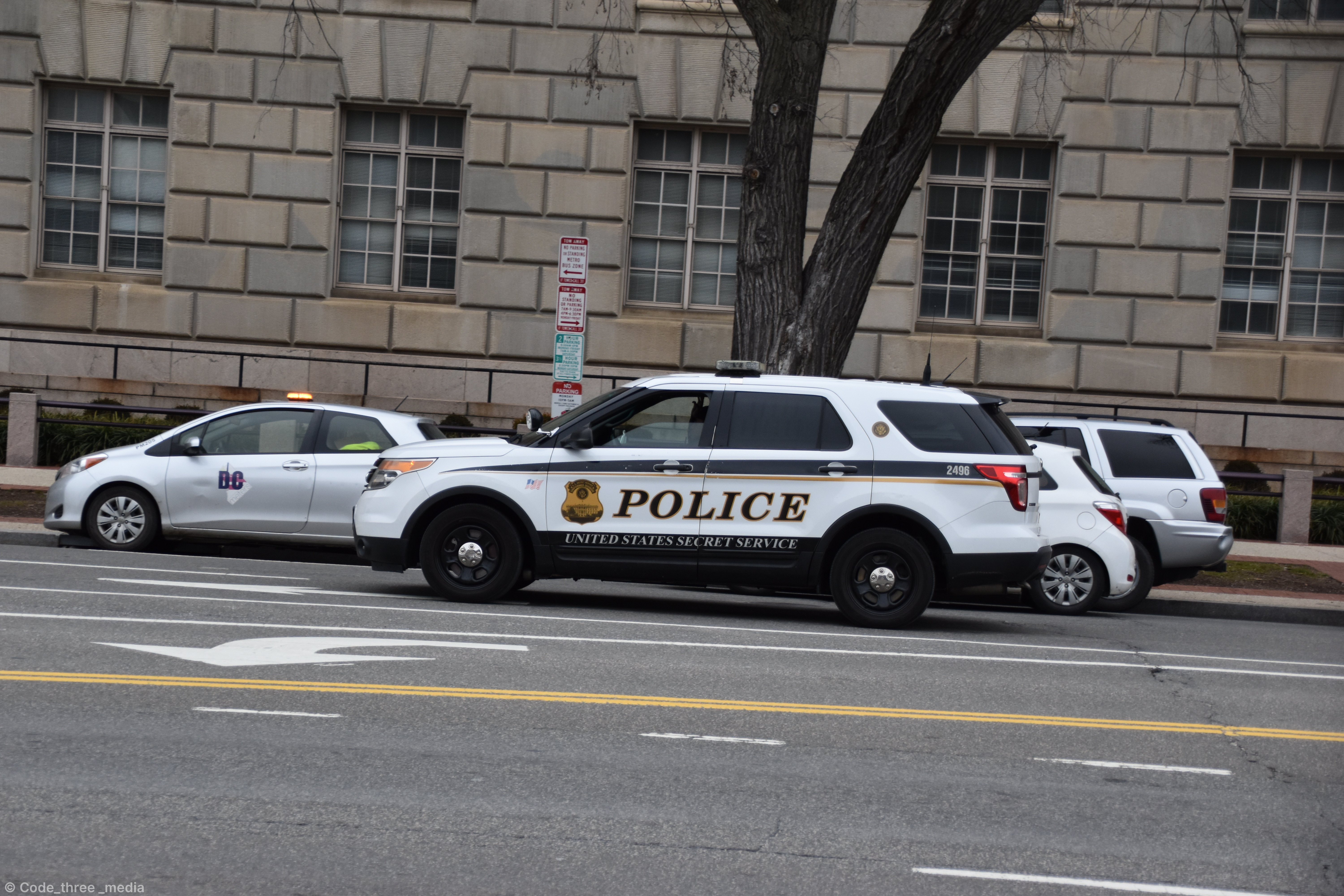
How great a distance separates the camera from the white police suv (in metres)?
10.7

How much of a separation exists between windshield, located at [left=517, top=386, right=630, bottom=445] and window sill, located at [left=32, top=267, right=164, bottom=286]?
44.7 feet

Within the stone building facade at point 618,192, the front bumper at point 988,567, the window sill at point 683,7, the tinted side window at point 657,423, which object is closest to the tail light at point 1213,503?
the front bumper at point 988,567

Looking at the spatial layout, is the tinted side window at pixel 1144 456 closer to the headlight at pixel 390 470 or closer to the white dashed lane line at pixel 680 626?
the white dashed lane line at pixel 680 626

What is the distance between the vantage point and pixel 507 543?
10.9m

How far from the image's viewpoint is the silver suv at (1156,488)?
13492 mm

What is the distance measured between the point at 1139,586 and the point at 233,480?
8633mm

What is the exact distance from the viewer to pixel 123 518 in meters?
13.4

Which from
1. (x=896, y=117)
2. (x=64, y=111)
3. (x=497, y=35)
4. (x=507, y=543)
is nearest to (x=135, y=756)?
(x=507, y=543)

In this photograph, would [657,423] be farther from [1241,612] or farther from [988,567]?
[1241,612]

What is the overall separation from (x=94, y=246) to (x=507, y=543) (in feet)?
49.2

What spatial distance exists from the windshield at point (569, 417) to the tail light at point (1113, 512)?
457 centimetres

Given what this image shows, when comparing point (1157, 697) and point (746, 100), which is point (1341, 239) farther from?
point (1157, 697)

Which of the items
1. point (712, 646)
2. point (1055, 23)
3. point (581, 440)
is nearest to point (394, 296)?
point (1055, 23)

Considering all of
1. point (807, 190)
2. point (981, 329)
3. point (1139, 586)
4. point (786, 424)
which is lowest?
point (1139, 586)
